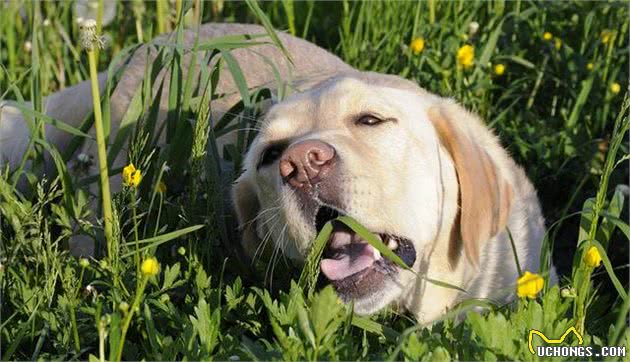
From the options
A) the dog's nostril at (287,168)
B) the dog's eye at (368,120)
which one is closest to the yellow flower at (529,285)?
the dog's nostril at (287,168)

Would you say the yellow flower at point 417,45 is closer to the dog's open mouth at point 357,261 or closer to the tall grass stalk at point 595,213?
the dog's open mouth at point 357,261

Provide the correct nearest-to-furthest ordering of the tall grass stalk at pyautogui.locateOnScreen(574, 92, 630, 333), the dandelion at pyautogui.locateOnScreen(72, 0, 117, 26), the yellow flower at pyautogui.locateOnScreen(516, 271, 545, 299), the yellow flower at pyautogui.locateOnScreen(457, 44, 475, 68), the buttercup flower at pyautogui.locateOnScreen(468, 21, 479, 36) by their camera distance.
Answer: the yellow flower at pyautogui.locateOnScreen(516, 271, 545, 299)
the tall grass stalk at pyautogui.locateOnScreen(574, 92, 630, 333)
the yellow flower at pyautogui.locateOnScreen(457, 44, 475, 68)
the buttercup flower at pyautogui.locateOnScreen(468, 21, 479, 36)
the dandelion at pyautogui.locateOnScreen(72, 0, 117, 26)

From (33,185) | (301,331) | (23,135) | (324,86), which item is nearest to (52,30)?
(23,135)

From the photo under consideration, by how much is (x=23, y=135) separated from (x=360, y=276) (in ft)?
7.05

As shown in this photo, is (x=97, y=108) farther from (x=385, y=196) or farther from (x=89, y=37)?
(x=385, y=196)

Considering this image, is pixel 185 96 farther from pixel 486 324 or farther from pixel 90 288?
pixel 486 324

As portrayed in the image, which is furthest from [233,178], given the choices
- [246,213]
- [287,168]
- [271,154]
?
[287,168]

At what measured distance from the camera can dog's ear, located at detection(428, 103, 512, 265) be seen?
3.36 metres

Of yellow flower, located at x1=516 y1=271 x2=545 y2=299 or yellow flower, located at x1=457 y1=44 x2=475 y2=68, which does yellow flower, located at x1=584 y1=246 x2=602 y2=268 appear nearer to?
yellow flower, located at x1=516 y1=271 x2=545 y2=299


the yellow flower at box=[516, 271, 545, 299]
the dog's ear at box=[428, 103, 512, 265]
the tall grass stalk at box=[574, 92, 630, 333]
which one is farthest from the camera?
the dog's ear at box=[428, 103, 512, 265]

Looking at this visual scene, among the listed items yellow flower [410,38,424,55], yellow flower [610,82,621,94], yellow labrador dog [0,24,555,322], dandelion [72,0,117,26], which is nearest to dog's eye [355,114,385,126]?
yellow labrador dog [0,24,555,322]

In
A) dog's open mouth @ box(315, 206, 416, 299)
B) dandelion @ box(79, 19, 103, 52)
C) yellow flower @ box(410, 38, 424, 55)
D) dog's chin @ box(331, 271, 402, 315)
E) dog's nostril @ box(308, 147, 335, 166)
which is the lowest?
dog's chin @ box(331, 271, 402, 315)

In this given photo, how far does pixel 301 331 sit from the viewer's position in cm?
265

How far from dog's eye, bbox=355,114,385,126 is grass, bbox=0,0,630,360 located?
491mm
